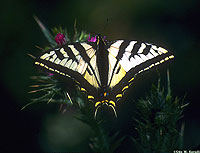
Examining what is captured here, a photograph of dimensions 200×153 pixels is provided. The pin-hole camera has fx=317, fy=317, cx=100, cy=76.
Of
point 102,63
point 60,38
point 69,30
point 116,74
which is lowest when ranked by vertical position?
point 116,74

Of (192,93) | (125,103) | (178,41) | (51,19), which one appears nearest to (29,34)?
(51,19)

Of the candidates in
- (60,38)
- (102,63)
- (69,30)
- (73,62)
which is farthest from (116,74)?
(69,30)

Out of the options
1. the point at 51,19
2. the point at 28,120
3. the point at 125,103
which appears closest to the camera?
the point at 125,103

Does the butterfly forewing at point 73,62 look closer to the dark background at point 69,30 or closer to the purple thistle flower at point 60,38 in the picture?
the purple thistle flower at point 60,38

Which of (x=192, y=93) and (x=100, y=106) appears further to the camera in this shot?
(x=192, y=93)

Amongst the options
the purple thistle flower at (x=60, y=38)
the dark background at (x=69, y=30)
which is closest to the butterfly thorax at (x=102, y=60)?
the purple thistle flower at (x=60, y=38)

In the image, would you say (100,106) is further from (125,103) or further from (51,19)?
(51,19)

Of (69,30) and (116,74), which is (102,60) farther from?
(69,30)

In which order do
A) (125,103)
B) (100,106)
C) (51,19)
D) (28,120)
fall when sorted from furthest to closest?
(51,19), (28,120), (125,103), (100,106)
